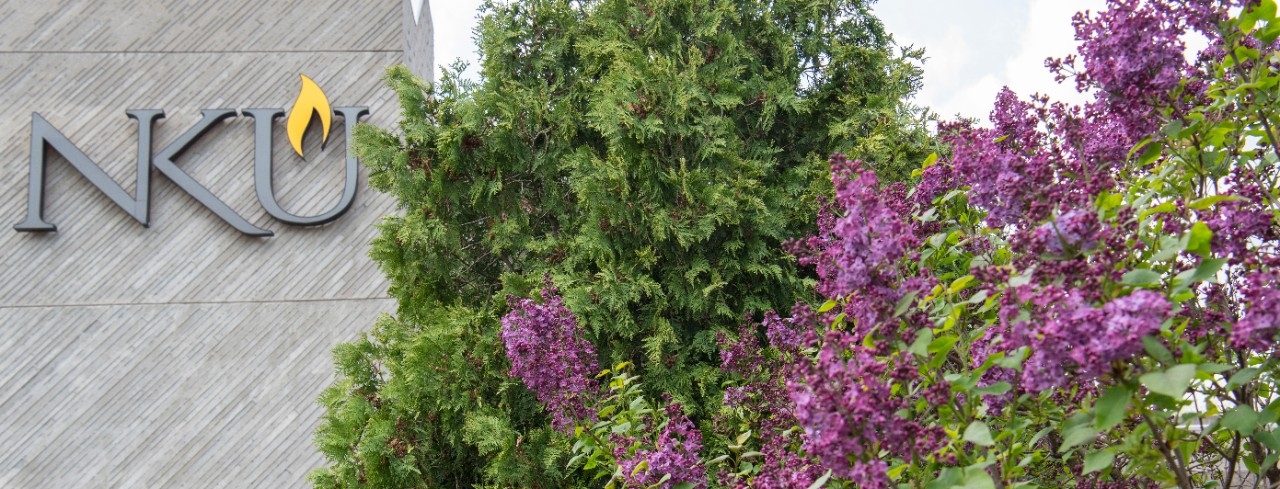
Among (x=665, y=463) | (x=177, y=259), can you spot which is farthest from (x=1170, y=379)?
(x=177, y=259)

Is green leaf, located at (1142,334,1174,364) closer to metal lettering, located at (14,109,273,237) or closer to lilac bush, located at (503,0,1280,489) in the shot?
lilac bush, located at (503,0,1280,489)

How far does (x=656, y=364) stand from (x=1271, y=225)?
2.68 m

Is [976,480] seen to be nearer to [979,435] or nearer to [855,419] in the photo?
[979,435]

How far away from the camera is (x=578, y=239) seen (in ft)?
14.9

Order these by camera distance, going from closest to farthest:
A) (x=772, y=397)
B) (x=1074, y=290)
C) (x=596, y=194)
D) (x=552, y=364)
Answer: (x=1074, y=290)
(x=552, y=364)
(x=772, y=397)
(x=596, y=194)

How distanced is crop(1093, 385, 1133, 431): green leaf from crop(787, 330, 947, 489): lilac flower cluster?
32cm

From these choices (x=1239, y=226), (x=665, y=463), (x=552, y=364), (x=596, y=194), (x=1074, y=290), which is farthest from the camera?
(x=596, y=194)

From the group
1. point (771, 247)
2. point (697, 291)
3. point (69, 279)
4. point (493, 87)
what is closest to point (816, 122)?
point (771, 247)

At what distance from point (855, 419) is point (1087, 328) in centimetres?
42

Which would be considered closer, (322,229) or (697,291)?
(697,291)

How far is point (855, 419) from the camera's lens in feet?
5.66

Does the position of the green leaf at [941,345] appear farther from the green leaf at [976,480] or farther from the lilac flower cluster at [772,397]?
the lilac flower cluster at [772,397]

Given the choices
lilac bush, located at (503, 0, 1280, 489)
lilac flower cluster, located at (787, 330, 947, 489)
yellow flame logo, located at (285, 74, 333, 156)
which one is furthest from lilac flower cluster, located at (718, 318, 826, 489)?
yellow flame logo, located at (285, 74, 333, 156)

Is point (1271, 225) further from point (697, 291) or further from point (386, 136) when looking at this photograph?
point (386, 136)
